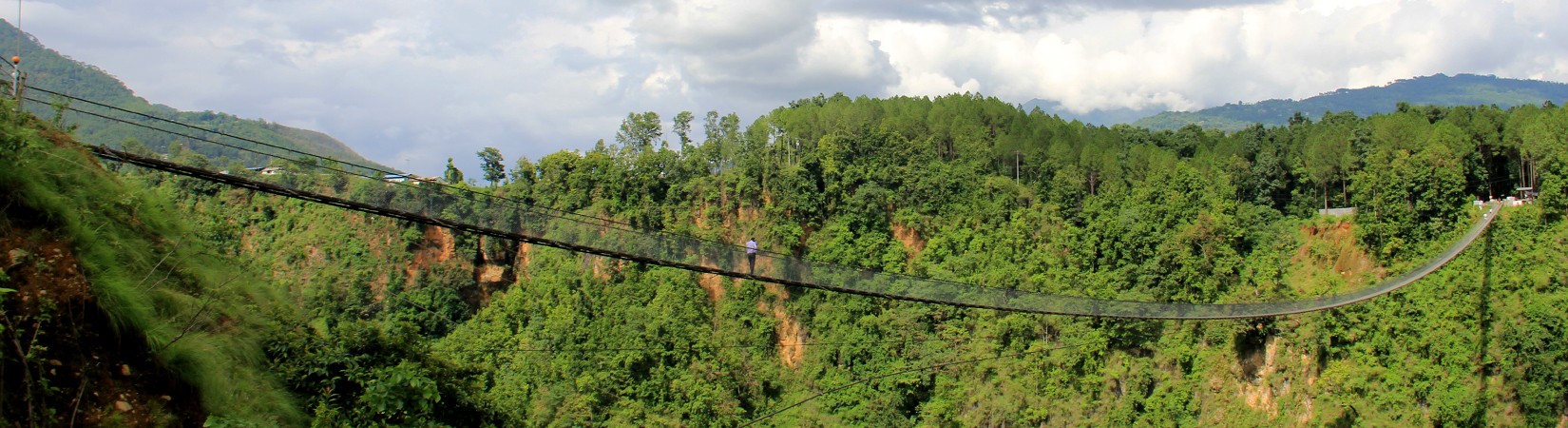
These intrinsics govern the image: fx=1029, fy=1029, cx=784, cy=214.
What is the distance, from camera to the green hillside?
142750 mm

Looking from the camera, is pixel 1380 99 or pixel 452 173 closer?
pixel 452 173

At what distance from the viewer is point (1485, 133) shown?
1040 inches

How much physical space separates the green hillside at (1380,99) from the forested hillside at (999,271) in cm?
11732

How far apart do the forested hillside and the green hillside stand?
117324 millimetres

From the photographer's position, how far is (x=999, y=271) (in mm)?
29531

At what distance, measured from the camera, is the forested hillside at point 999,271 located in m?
22.8

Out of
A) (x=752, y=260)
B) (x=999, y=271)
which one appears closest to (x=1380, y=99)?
(x=999, y=271)

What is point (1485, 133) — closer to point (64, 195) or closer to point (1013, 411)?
point (1013, 411)

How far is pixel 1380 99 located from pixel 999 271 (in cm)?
15808

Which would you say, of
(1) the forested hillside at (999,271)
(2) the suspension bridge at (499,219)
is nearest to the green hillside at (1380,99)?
(1) the forested hillside at (999,271)

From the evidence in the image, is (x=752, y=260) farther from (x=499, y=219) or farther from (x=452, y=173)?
(x=452, y=173)

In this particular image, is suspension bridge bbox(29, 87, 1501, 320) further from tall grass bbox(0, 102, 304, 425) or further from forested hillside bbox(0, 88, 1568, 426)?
forested hillside bbox(0, 88, 1568, 426)

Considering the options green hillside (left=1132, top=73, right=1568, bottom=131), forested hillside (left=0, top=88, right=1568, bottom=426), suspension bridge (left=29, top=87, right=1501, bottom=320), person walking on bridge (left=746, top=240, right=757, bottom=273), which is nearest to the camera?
suspension bridge (left=29, top=87, right=1501, bottom=320)

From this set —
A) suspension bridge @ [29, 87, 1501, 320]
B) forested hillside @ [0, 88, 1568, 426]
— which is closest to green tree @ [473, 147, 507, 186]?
forested hillside @ [0, 88, 1568, 426]
